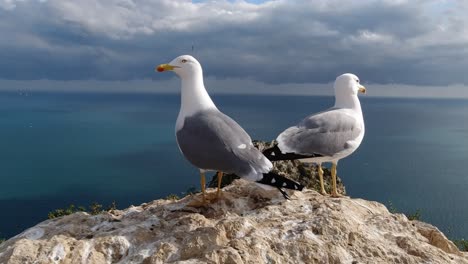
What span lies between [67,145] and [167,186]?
69.1m

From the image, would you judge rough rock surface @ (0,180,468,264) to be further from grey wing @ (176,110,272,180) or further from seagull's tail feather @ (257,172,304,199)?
grey wing @ (176,110,272,180)

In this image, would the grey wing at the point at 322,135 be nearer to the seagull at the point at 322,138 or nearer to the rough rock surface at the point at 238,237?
the seagull at the point at 322,138

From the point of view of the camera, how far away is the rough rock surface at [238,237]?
16.4 feet

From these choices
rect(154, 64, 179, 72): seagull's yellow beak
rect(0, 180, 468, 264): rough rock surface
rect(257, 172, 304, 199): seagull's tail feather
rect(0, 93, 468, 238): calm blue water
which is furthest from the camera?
rect(0, 93, 468, 238): calm blue water

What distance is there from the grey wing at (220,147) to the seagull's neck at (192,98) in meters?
0.28

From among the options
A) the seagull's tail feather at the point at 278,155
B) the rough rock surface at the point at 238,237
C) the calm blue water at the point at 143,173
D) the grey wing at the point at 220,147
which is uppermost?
the grey wing at the point at 220,147

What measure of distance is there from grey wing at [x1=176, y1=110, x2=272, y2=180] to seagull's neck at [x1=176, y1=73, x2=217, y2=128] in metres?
0.28

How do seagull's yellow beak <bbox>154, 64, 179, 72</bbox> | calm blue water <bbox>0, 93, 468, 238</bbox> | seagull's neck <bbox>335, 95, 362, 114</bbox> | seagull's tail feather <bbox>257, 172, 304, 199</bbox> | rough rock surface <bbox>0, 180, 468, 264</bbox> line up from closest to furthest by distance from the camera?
rough rock surface <bbox>0, 180, 468, 264</bbox>, seagull's tail feather <bbox>257, 172, 304, 199</bbox>, seagull's yellow beak <bbox>154, 64, 179, 72</bbox>, seagull's neck <bbox>335, 95, 362, 114</bbox>, calm blue water <bbox>0, 93, 468, 238</bbox>

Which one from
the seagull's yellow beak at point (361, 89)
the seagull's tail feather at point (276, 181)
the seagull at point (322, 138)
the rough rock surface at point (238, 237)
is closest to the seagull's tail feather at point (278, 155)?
the seagull at point (322, 138)

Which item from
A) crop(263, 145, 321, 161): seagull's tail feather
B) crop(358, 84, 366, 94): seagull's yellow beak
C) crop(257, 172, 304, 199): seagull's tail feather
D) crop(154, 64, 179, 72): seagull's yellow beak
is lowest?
crop(257, 172, 304, 199): seagull's tail feather

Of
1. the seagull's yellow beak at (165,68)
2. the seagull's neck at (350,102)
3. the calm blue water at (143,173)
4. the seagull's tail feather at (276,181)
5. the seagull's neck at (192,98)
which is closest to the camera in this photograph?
the seagull's tail feather at (276,181)

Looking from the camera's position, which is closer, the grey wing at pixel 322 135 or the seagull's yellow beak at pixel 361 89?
the grey wing at pixel 322 135

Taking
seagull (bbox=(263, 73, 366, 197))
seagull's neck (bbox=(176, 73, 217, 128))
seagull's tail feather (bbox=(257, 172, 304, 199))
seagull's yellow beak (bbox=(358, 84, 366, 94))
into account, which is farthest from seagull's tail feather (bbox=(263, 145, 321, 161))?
seagull's yellow beak (bbox=(358, 84, 366, 94))

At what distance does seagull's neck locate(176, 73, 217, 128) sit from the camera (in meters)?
6.77
